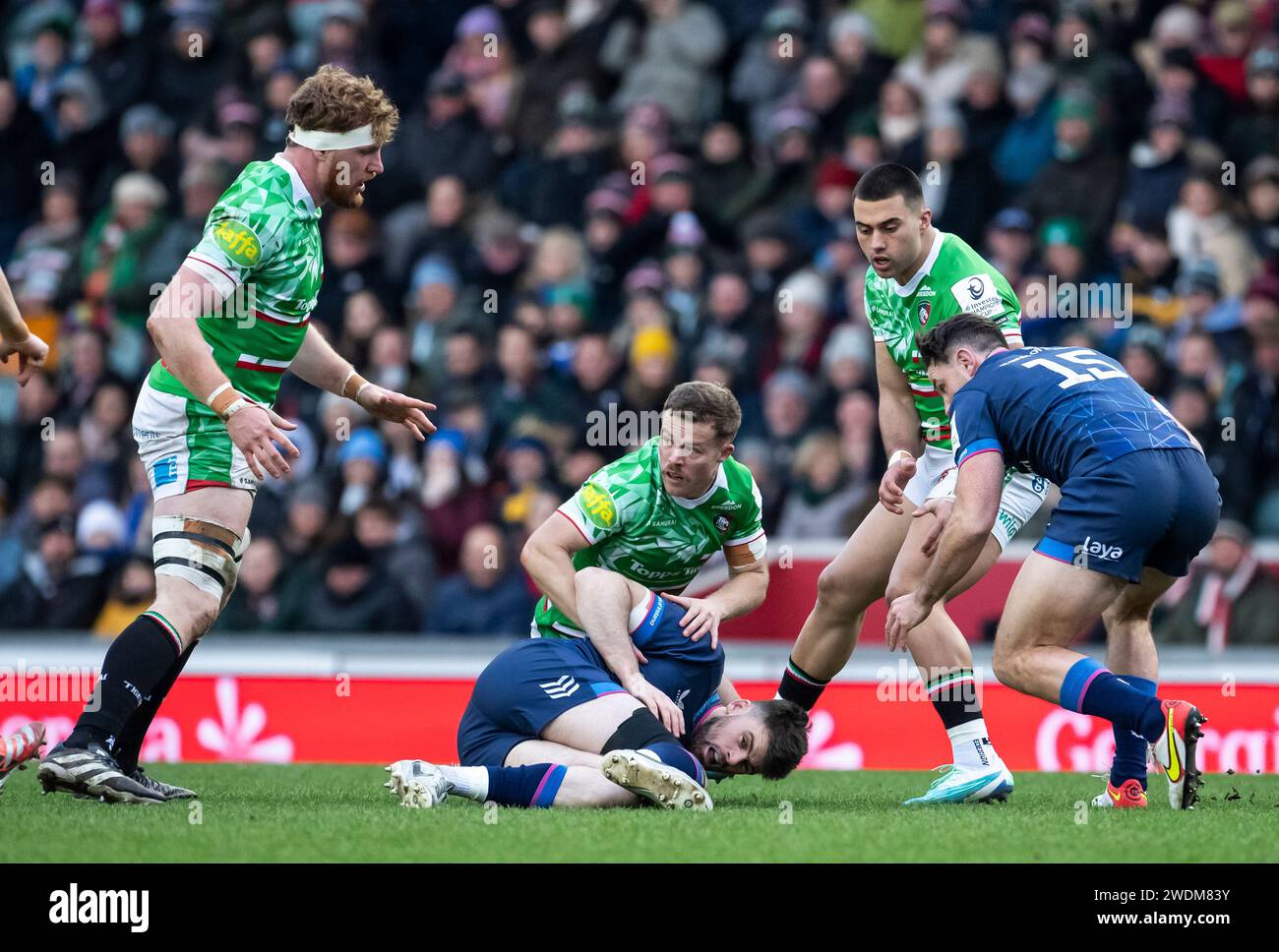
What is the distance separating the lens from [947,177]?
37.1ft

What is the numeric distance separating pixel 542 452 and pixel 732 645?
7.34ft

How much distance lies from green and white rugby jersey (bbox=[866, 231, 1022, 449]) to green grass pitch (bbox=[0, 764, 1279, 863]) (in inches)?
60.3

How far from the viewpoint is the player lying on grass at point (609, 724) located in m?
5.60

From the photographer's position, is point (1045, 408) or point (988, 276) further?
point (988, 276)

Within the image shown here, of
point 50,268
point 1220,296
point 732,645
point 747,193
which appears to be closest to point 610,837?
point 732,645

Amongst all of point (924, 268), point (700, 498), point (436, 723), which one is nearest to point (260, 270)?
point (700, 498)

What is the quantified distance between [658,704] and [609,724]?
0.23 m

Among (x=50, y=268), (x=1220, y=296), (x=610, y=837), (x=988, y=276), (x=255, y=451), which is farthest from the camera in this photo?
(x=50, y=268)

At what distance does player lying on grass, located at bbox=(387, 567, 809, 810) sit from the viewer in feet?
18.4

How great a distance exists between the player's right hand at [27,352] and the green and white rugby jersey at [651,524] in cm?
183

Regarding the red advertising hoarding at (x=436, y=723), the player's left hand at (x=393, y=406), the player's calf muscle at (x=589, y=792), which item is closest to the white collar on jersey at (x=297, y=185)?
the player's left hand at (x=393, y=406)

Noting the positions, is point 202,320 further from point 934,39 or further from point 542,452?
point 934,39

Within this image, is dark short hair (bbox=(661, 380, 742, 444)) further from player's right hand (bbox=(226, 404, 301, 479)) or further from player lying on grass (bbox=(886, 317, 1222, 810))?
player's right hand (bbox=(226, 404, 301, 479))

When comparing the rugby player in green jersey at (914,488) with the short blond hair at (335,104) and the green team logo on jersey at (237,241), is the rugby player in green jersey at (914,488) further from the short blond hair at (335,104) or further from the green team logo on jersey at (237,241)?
the green team logo on jersey at (237,241)
